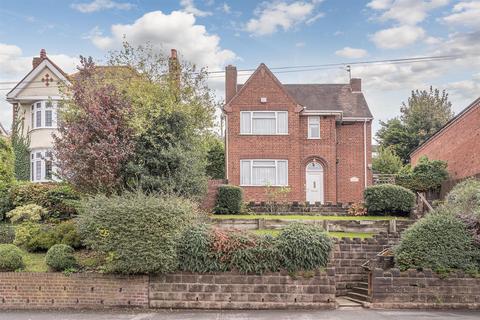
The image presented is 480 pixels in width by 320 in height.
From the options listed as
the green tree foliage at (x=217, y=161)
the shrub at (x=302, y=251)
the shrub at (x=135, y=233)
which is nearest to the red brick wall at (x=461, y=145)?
the shrub at (x=302, y=251)

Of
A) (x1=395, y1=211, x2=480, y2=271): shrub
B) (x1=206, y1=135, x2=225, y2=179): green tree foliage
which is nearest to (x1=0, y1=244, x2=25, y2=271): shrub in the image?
(x1=395, y1=211, x2=480, y2=271): shrub

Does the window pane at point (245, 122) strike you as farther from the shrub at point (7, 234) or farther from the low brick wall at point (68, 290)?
the low brick wall at point (68, 290)

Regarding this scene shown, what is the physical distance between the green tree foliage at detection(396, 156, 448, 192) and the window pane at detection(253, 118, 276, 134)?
7.67 meters

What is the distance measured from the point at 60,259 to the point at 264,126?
1696 cm

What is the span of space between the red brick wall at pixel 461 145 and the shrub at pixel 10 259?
2102cm

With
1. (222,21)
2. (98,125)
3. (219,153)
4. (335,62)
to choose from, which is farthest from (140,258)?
(219,153)

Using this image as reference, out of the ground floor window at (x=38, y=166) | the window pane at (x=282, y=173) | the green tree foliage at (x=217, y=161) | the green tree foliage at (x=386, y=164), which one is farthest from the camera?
the green tree foliage at (x=386, y=164)

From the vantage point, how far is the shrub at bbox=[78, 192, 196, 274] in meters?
14.3

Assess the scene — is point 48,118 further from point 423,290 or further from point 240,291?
point 423,290

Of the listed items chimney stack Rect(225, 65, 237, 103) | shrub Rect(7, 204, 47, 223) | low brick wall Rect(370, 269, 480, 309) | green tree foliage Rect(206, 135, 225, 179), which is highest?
chimney stack Rect(225, 65, 237, 103)

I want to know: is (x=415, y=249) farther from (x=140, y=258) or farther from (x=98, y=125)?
(x=98, y=125)

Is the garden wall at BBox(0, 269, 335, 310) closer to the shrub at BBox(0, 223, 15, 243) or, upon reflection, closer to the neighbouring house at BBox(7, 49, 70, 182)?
the shrub at BBox(0, 223, 15, 243)

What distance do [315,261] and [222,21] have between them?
405 inches

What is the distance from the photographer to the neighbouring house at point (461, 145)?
25719mm
